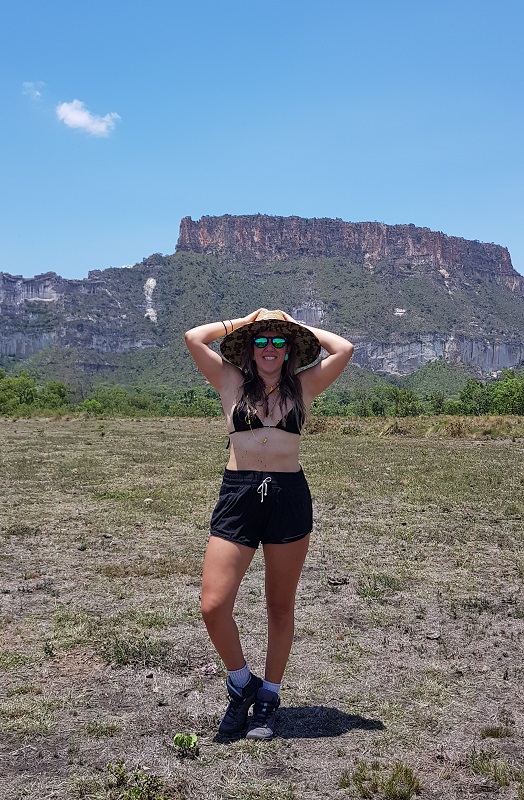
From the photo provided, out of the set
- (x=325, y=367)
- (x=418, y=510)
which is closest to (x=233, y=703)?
(x=325, y=367)

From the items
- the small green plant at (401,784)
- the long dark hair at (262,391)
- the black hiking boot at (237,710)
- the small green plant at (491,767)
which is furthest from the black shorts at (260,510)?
the small green plant at (491,767)

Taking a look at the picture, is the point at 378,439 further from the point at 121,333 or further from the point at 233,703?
the point at 121,333

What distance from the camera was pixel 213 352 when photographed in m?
4.04

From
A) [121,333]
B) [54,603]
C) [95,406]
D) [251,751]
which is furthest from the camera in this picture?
[121,333]

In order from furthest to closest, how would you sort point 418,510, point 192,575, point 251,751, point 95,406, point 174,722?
point 95,406 < point 418,510 < point 192,575 < point 174,722 < point 251,751

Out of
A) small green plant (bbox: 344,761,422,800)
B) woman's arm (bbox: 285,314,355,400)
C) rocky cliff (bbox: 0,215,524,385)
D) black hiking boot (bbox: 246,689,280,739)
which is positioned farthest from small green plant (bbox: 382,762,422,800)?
rocky cliff (bbox: 0,215,524,385)

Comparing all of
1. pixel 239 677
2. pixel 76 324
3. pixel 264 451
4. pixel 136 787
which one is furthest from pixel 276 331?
pixel 76 324

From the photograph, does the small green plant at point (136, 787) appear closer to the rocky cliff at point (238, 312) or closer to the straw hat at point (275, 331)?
the straw hat at point (275, 331)

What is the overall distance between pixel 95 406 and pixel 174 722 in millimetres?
59130

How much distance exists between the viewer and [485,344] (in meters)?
191

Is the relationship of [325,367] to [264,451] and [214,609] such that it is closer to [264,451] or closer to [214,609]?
[264,451]

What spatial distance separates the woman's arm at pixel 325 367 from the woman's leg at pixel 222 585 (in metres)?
1.03

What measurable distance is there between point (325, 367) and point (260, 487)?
84 cm

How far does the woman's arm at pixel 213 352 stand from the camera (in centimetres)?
402
